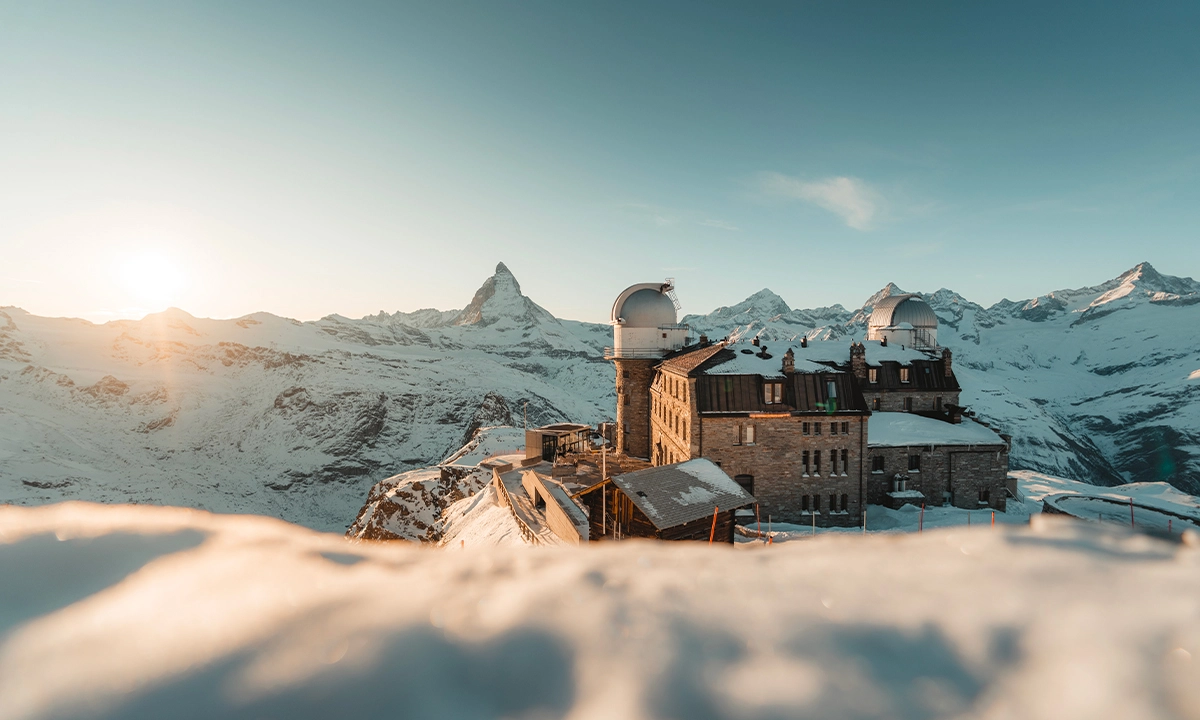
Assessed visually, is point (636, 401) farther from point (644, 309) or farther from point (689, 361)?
point (689, 361)

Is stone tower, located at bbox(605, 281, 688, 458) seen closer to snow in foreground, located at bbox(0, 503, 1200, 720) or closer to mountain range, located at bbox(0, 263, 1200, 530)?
snow in foreground, located at bbox(0, 503, 1200, 720)

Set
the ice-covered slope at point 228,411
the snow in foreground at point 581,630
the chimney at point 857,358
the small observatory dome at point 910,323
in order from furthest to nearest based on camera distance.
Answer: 1. the ice-covered slope at point 228,411
2. the small observatory dome at point 910,323
3. the chimney at point 857,358
4. the snow in foreground at point 581,630

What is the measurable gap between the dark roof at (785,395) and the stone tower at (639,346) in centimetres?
1144

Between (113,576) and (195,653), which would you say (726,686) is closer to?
(195,653)

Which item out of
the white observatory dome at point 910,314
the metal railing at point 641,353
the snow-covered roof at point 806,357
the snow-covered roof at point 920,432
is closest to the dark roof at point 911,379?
the snow-covered roof at point 806,357

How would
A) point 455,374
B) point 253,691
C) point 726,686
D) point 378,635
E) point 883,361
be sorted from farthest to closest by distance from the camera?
point 455,374 → point 883,361 → point 378,635 → point 726,686 → point 253,691

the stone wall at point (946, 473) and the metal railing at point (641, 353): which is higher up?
the metal railing at point (641, 353)

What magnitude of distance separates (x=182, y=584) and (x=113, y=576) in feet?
1.05

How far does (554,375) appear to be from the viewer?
182500 mm

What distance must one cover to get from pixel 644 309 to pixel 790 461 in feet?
56.4

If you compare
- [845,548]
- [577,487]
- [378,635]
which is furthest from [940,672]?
[577,487]

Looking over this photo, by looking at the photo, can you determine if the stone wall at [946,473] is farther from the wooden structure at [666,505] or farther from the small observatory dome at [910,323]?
the wooden structure at [666,505]

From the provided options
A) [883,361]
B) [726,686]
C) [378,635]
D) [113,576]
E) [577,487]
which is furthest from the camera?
[883,361]

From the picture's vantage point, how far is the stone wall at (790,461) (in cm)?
3014
